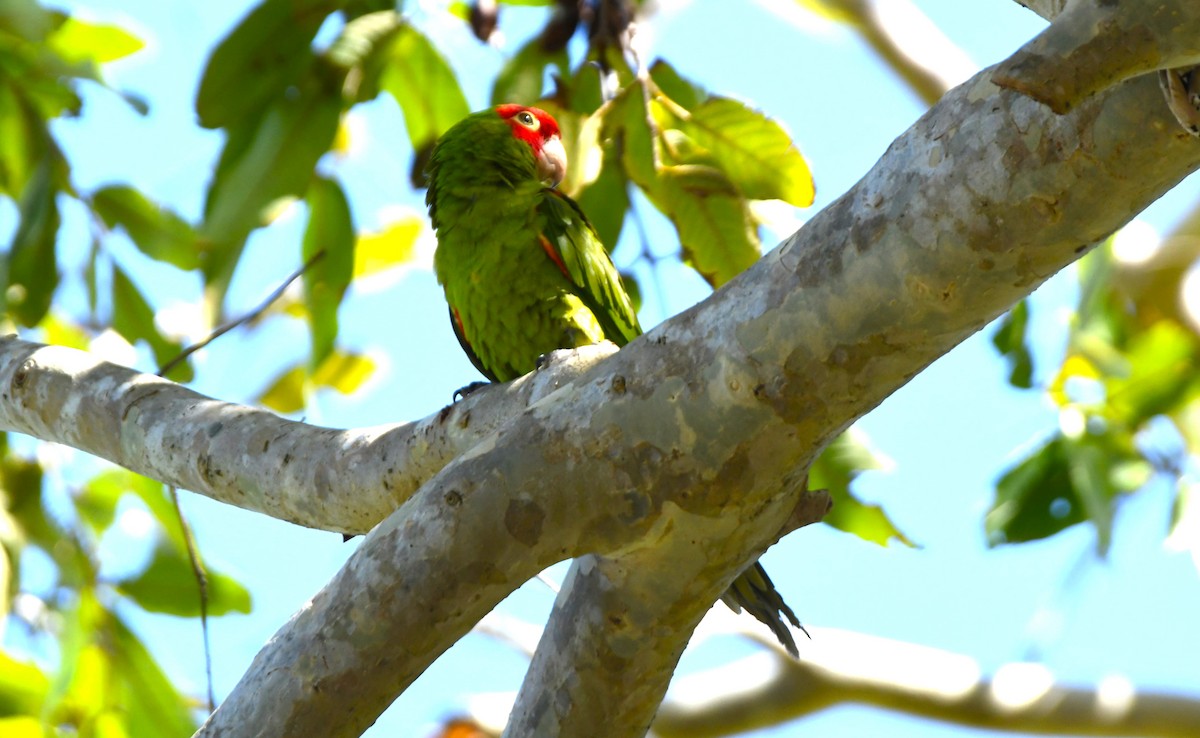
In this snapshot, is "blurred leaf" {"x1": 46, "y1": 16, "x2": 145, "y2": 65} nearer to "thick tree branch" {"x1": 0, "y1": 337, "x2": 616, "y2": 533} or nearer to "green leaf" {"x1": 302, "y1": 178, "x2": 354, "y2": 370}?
"green leaf" {"x1": 302, "y1": 178, "x2": 354, "y2": 370}

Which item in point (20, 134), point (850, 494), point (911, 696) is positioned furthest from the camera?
point (911, 696)

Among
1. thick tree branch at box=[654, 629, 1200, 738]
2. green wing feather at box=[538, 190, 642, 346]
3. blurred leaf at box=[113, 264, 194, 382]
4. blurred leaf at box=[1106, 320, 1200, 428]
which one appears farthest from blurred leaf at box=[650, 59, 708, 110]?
thick tree branch at box=[654, 629, 1200, 738]

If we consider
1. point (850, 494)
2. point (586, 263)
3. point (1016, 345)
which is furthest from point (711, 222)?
point (1016, 345)

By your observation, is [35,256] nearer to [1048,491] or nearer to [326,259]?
[326,259]

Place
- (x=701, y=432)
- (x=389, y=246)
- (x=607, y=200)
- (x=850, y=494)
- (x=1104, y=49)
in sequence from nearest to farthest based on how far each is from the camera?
(x=1104, y=49) → (x=701, y=432) → (x=850, y=494) → (x=607, y=200) → (x=389, y=246)

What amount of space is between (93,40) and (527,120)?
1.30 metres

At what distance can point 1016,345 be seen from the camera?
3.31 meters

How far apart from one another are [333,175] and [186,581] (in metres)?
1.25

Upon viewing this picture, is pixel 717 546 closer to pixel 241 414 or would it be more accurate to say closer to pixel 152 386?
pixel 241 414

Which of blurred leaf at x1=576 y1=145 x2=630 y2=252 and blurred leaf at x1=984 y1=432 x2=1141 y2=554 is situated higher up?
blurred leaf at x1=576 y1=145 x2=630 y2=252

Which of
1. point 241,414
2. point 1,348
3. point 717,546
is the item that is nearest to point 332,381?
point 1,348

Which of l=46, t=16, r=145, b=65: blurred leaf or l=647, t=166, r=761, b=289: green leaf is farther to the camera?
l=46, t=16, r=145, b=65: blurred leaf

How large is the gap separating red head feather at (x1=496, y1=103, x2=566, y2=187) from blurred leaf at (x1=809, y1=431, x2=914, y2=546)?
1.36 m

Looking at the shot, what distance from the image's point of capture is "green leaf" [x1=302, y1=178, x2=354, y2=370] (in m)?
3.28
